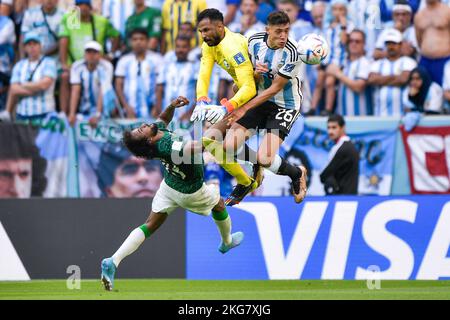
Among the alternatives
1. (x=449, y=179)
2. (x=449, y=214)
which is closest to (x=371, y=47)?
(x=449, y=179)

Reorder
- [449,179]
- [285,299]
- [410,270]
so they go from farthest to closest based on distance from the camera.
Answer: [449,179]
[410,270]
[285,299]

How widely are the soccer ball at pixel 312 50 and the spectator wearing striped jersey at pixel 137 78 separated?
18.8 ft

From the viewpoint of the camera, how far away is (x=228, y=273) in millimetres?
17328

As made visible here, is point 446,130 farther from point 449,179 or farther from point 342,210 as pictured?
point 342,210

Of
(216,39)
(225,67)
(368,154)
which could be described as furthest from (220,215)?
(368,154)

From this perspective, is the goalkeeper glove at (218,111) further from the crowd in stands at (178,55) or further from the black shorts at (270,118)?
the crowd in stands at (178,55)

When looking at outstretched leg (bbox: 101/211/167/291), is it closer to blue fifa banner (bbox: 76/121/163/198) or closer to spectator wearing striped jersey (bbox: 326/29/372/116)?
blue fifa banner (bbox: 76/121/163/198)

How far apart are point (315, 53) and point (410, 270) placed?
4.15 metres

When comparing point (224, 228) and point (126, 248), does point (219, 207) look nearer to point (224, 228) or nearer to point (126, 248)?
point (224, 228)

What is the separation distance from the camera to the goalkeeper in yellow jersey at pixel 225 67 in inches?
573

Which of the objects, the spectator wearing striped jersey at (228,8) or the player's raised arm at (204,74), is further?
the spectator wearing striped jersey at (228,8)

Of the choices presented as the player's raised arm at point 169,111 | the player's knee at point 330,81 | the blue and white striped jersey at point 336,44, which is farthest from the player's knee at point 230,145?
the blue and white striped jersey at point 336,44

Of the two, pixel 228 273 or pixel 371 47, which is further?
pixel 371 47

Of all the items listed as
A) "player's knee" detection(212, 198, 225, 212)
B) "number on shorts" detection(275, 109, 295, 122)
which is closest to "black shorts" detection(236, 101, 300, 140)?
"number on shorts" detection(275, 109, 295, 122)
